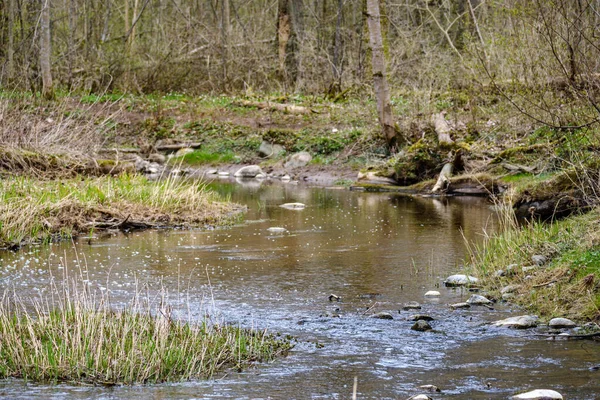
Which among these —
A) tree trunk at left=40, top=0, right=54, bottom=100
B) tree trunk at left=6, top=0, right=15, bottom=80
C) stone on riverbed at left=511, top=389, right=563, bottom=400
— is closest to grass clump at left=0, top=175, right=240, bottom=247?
stone on riverbed at left=511, top=389, right=563, bottom=400

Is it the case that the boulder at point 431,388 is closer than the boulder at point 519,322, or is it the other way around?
the boulder at point 431,388

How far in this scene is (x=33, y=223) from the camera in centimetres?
1227

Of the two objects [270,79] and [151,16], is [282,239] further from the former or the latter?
[151,16]

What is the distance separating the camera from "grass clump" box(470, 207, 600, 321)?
25.1 ft

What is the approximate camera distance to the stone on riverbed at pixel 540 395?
Result: 203 inches

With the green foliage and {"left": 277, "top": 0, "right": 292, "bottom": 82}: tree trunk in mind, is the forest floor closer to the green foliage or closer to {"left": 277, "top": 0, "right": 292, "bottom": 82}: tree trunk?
the green foliage

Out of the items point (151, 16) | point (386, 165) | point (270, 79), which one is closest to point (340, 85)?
point (270, 79)

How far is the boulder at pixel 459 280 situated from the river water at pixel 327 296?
156 mm

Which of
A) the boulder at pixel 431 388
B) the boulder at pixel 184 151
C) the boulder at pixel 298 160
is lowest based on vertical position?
the boulder at pixel 431 388

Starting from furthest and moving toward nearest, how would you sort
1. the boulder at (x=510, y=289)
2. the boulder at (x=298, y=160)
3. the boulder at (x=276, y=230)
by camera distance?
the boulder at (x=298, y=160)
the boulder at (x=276, y=230)
the boulder at (x=510, y=289)

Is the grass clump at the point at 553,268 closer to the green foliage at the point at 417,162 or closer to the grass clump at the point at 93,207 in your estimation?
the grass clump at the point at 93,207

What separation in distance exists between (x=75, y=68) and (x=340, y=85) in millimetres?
9856

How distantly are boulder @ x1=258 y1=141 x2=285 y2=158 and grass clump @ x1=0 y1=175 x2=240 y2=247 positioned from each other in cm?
918

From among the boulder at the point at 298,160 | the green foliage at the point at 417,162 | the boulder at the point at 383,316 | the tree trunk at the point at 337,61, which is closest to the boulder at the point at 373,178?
the green foliage at the point at 417,162
